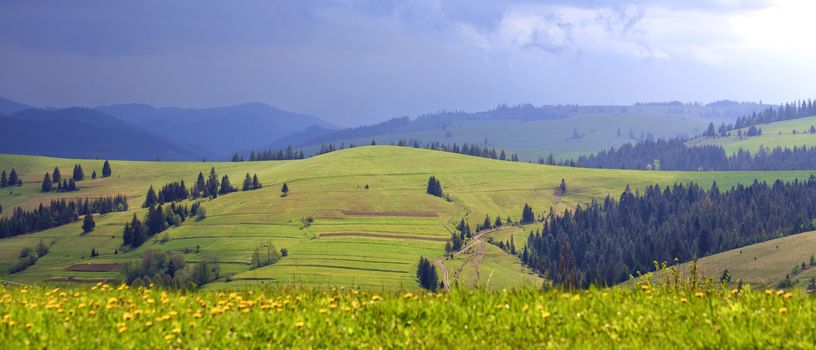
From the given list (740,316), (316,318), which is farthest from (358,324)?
(740,316)

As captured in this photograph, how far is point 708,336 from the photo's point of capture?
43.5 ft

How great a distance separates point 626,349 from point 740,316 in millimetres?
2619

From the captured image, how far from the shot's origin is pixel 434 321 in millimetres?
15094

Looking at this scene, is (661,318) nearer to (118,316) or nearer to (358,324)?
(358,324)

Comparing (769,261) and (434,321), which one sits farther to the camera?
(769,261)

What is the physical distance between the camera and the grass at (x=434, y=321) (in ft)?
44.9

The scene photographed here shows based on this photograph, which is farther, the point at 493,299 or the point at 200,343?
the point at 493,299

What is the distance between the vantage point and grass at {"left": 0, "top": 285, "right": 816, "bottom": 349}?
13.7 m

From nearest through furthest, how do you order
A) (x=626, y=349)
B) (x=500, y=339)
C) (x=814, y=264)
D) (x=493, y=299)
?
(x=626, y=349) < (x=500, y=339) < (x=493, y=299) < (x=814, y=264)

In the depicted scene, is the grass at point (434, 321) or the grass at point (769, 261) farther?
the grass at point (769, 261)

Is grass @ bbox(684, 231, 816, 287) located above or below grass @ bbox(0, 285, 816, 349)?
below

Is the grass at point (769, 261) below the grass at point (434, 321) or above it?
below

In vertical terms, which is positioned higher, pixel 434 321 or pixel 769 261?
pixel 434 321

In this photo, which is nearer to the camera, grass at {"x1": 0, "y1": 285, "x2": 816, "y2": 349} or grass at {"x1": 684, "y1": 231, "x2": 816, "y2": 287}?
grass at {"x1": 0, "y1": 285, "x2": 816, "y2": 349}
